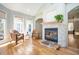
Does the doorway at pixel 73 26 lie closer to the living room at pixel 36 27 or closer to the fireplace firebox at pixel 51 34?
the living room at pixel 36 27

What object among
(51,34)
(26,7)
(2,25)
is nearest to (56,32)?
(51,34)

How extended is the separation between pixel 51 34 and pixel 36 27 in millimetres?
397

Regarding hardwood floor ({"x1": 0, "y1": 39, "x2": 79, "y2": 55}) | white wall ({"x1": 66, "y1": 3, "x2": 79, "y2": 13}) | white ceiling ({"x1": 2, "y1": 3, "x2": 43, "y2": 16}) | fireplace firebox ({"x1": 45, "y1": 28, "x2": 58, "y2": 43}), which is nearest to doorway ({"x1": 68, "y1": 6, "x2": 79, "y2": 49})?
white wall ({"x1": 66, "y1": 3, "x2": 79, "y2": 13})

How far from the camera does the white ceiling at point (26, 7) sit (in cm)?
268

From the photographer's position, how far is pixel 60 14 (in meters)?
2.70

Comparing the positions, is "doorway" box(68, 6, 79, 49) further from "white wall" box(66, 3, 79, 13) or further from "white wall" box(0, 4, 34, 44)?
"white wall" box(0, 4, 34, 44)

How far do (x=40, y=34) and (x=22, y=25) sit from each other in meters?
0.49

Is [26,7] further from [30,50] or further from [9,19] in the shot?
[30,50]

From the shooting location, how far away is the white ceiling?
8.78 feet

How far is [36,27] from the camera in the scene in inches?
109

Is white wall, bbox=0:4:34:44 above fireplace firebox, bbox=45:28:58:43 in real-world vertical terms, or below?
above

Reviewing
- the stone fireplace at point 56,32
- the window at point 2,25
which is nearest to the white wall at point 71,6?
the stone fireplace at point 56,32
